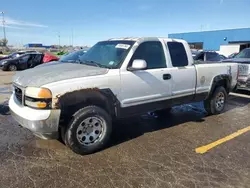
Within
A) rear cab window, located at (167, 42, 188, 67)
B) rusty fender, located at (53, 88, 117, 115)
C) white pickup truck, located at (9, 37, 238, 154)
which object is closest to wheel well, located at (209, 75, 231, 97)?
white pickup truck, located at (9, 37, 238, 154)

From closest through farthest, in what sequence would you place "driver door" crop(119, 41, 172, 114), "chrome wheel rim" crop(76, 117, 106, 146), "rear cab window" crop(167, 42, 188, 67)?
"chrome wheel rim" crop(76, 117, 106, 146) → "driver door" crop(119, 41, 172, 114) → "rear cab window" crop(167, 42, 188, 67)

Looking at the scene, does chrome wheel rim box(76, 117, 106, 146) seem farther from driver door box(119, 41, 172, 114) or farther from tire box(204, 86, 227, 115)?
tire box(204, 86, 227, 115)

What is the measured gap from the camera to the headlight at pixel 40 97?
334 cm

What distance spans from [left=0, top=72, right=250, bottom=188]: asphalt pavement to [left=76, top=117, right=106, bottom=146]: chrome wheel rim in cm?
25

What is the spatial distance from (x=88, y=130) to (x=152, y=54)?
6.32 feet

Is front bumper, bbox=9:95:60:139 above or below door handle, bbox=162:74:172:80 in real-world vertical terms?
below

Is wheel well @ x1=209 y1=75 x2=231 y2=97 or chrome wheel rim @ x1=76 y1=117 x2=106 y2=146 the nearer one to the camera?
chrome wheel rim @ x1=76 y1=117 x2=106 y2=146

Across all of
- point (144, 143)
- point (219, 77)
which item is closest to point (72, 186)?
point (144, 143)

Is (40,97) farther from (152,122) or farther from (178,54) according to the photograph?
(178,54)

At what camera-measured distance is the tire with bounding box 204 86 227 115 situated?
6062 millimetres

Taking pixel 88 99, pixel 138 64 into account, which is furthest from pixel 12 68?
pixel 138 64

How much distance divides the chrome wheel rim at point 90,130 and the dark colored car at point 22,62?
15.7m

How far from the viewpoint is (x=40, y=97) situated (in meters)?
3.33

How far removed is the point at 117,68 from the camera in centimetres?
402
